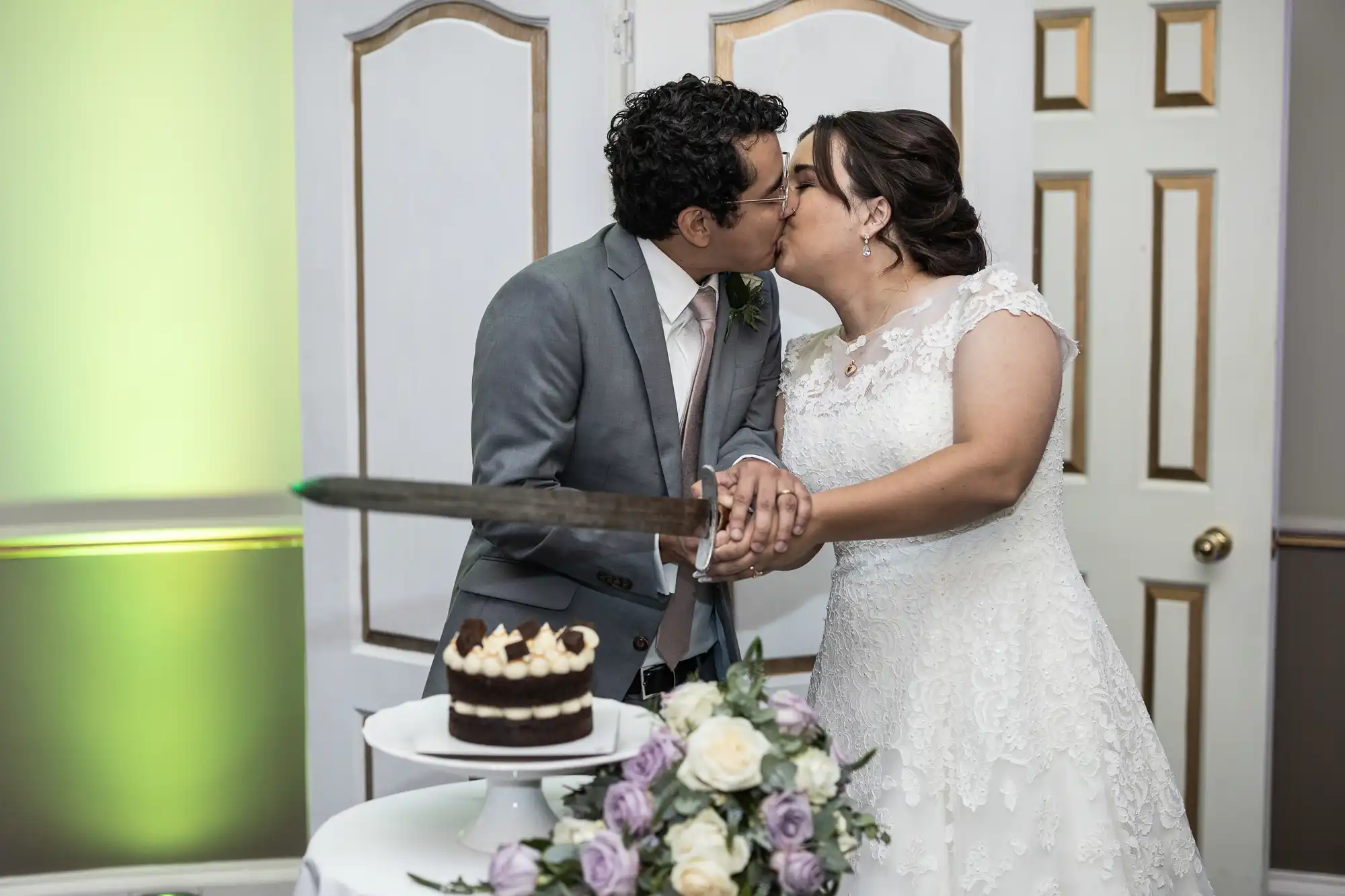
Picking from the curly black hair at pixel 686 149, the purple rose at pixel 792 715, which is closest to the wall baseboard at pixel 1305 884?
the curly black hair at pixel 686 149

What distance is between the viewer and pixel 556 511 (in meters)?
1.38

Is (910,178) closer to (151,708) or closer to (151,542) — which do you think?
(151,542)

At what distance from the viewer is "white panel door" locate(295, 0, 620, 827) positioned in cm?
252

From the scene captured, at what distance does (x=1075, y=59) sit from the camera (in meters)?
3.00

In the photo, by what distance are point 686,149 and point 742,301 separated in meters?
0.30

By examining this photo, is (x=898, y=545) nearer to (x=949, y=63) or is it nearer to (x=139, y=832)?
(x=949, y=63)

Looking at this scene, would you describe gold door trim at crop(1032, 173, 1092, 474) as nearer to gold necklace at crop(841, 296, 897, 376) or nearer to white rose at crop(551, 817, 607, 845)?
gold necklace at crop(841, 296, 897, 376)

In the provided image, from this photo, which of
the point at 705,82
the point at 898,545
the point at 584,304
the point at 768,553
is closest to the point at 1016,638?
the point at 898,545

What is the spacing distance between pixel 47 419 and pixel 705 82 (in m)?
2.02

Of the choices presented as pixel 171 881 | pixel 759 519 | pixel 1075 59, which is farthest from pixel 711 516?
pixel 171 881

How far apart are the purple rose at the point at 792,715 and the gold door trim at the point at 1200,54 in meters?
2.12

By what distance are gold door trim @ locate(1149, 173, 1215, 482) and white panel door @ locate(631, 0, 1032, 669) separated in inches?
20.1

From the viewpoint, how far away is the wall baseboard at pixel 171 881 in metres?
3.21

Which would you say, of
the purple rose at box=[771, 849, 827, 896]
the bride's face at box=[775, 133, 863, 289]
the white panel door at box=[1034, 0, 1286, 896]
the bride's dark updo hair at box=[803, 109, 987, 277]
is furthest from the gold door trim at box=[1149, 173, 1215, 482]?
the purple rose at box=[771, 849, 827, 896]
